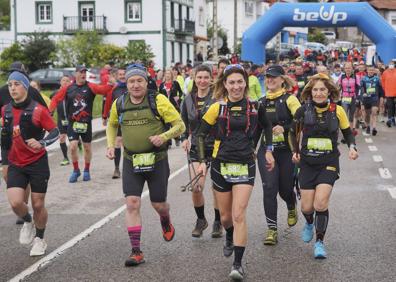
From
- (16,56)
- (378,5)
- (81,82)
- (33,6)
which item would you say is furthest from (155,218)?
(378,5)

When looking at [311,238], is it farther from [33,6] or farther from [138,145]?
[33,6]

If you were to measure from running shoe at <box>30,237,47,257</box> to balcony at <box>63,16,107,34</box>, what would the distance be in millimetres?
47493

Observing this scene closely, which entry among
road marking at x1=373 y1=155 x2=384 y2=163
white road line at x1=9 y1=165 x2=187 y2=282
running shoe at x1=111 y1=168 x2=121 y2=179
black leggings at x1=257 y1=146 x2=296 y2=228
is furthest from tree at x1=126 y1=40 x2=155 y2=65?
black leggings at x1=257 y1=146 x2=296 y2=228

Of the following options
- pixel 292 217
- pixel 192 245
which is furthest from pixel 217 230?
pixel 292 217

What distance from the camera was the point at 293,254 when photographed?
6.86 m

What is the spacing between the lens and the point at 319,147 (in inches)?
270

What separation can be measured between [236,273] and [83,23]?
50.4m

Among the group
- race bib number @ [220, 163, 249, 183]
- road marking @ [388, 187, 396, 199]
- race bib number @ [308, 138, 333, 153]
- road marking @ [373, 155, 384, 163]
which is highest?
race bib number @ [308, 138, 333, 153]

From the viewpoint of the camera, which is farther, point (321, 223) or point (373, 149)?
point (373, 149)

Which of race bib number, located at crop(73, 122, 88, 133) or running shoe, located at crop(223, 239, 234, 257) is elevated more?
race bib number, located at crop(73, 122, 88, 133)

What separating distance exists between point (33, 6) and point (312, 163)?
51665 mm

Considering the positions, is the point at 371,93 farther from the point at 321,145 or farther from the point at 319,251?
the point at 319,251

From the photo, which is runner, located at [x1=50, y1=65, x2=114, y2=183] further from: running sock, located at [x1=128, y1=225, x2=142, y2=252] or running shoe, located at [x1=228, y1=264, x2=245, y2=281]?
running shoe, located at [x1=228, y1=264, x2=245, y2=281]

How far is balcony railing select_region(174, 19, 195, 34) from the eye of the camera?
56.6m
